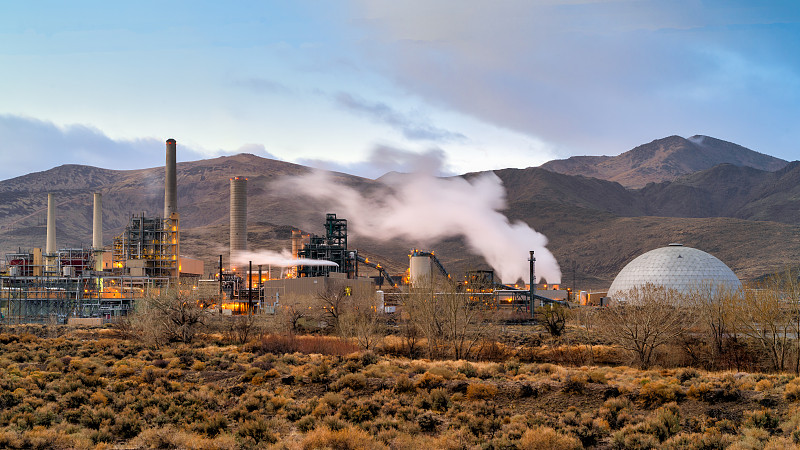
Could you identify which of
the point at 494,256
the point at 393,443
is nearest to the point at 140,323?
the point at 393,443

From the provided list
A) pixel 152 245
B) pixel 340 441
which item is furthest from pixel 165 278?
pixel 340 441

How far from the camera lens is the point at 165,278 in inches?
3012

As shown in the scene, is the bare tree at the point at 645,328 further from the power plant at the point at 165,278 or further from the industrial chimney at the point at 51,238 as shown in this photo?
the industrial chimney at the point at 51,238

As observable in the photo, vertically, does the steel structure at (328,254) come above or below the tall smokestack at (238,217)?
below

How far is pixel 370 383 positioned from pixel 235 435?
27.0 ft

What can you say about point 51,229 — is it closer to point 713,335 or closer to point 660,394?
point 713,335

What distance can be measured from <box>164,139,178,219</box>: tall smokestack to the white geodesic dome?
57.2 metres

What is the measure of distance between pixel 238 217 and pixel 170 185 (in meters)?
14.4

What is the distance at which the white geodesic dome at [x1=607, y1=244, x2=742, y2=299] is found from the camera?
2948 inches

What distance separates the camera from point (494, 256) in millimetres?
148875

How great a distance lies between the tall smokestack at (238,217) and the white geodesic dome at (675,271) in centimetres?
5568

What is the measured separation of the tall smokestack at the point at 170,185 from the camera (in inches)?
3448

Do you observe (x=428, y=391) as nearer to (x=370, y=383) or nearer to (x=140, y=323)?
(x=370, y=383)

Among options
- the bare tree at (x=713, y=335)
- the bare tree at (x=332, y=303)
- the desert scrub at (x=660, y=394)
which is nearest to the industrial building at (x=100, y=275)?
the bare tree at (x=332, y=303)
